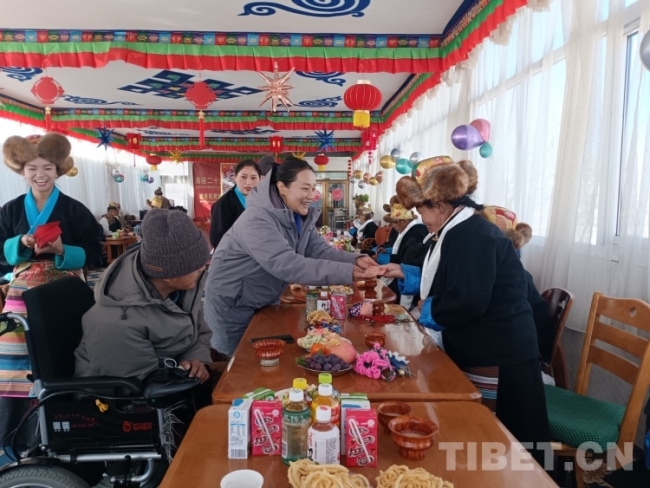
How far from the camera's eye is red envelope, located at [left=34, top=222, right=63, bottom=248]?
2.23 m

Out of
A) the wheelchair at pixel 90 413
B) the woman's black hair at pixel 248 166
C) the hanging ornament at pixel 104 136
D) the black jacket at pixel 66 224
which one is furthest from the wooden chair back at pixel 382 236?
the hanging ornament at pixel 104 136

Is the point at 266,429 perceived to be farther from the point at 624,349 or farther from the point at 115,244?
the point at 115,244

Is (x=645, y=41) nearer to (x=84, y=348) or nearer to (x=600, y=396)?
(x=600, y=396)

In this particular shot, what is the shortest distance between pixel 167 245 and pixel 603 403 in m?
2.03

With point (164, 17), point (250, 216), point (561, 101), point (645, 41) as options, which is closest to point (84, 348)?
point (250, 216)

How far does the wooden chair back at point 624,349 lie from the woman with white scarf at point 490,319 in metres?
0.34

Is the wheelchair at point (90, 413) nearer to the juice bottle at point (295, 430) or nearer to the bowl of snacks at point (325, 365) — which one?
the bowl of snacks at point (325, 365)

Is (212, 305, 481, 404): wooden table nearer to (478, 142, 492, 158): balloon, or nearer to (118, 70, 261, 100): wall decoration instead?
(478, 142, 492, 158): balloon

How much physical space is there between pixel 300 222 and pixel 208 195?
54.0 ft

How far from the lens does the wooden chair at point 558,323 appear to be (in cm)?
230

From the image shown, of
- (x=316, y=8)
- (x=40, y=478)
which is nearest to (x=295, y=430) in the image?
(x=40, y=478)

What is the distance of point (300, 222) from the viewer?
255 centimetres

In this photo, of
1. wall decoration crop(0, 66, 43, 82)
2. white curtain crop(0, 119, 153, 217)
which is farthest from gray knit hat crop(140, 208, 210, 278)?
white curtain crop(0, 119, 153, 217)

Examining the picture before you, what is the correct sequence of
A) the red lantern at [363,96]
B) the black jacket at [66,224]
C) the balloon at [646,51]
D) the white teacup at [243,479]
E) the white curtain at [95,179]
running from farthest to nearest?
the white curtain at [95,179] < the red lantern at [363,96] < the black jacket at [66,224] < the balloon at [646,51] < the white teacup at [243,479]
